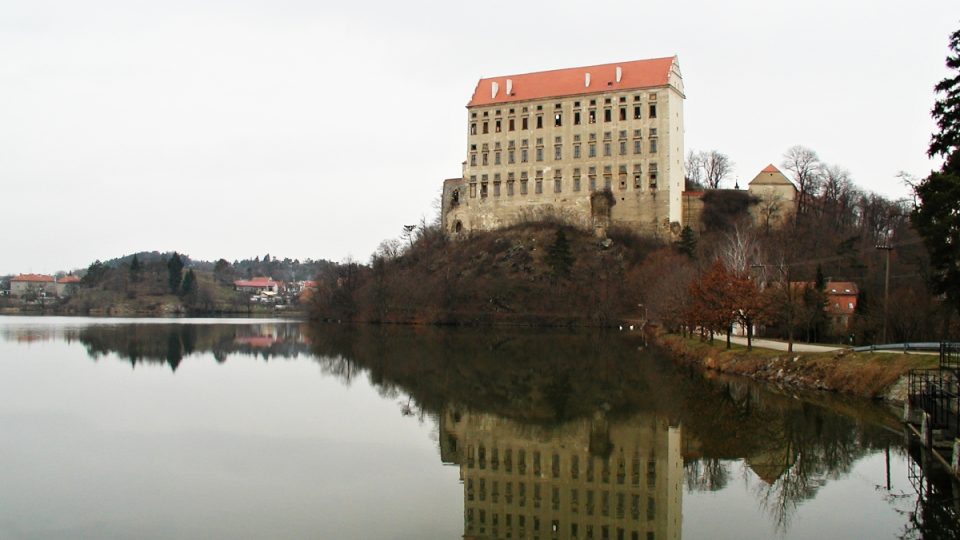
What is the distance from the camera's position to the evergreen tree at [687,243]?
257 ft

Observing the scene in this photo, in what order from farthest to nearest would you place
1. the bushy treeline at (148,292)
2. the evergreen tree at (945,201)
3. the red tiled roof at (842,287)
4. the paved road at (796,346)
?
1. the bushy treeline at (148,292)
2. the red tiled roof at (842,287)
3. the paved road at (796,346)
4. the evergreen tree at (945,201)

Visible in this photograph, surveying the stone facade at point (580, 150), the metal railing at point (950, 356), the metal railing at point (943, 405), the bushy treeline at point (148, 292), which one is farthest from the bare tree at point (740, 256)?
the bushy treeline at point (148, 292)

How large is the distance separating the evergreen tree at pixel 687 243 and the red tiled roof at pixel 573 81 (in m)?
14.7

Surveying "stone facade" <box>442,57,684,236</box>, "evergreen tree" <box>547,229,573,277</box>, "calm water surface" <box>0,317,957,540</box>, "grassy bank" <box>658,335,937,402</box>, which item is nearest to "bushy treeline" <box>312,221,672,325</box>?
"evergreen tree" <box>547,229,573,277</box>

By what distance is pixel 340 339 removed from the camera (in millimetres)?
64188

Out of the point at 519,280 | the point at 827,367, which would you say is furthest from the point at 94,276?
the point at 827,367

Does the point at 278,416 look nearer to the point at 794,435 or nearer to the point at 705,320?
the point at 794,435

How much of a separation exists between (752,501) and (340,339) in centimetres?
5098

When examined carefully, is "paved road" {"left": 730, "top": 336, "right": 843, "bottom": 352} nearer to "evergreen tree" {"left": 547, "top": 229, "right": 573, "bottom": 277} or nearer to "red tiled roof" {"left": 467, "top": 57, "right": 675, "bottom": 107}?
"evergreen tree" {"left": 547, "top": 229, "right": 573, "bottom": 277}

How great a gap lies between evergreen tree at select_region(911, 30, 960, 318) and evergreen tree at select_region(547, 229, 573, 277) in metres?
57.3

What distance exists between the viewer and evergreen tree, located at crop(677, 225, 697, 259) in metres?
78.4

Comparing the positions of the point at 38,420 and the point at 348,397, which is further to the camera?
the point at 348,397

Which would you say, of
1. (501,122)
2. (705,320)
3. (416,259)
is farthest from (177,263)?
(705,320)

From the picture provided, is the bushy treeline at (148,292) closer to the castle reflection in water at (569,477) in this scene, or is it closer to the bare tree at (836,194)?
the bare tree at (836,194)
